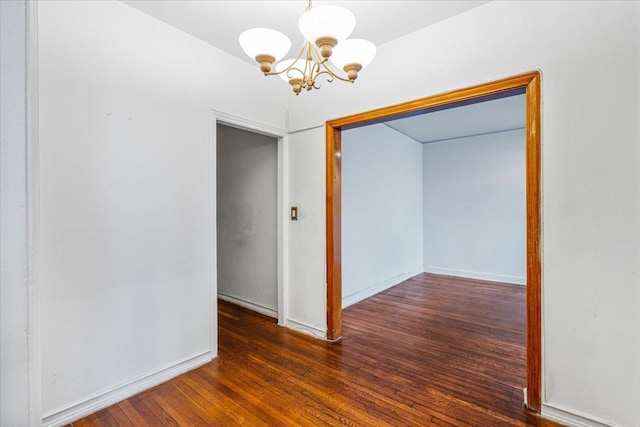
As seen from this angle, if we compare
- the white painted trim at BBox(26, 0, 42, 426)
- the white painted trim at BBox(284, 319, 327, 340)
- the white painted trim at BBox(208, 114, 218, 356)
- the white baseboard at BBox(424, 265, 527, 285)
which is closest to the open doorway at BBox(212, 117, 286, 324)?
the white painted trim at BBox(284, 319, 327, 340)

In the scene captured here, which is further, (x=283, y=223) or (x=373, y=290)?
(x=373, y=290)

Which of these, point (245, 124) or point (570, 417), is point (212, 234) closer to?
point (245, 124)

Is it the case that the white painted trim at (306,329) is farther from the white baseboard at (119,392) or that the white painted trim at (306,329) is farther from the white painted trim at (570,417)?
the white painted trim at (570,417)

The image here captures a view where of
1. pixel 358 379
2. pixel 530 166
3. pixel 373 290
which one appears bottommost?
pixel 358 379

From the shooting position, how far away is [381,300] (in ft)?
13.6

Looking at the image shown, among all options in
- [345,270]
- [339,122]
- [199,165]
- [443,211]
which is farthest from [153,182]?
[443,211]

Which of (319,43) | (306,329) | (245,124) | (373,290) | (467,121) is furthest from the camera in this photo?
(467,121)

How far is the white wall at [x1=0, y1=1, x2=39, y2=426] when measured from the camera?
54 cm

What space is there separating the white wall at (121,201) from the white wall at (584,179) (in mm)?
2213

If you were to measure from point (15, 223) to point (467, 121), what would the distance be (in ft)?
16.8

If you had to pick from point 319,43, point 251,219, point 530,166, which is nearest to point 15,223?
point 319,43

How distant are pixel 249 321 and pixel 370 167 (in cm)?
269

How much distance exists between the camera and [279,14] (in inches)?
84.8

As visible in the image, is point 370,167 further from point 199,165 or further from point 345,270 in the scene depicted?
point 199,165
